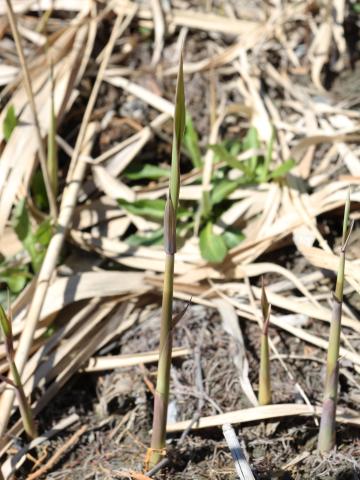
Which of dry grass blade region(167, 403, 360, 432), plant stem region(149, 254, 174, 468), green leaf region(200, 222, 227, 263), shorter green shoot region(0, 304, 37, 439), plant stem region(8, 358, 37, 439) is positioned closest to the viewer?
plant stem region(149, 254, 174, 468)

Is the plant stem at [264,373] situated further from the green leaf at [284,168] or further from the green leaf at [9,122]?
the green leaf at [9,122]

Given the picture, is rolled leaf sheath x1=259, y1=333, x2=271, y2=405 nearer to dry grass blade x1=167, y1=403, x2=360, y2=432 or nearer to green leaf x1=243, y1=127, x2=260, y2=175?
dry grass blade x1=167, y1=403, x2=360, y2=432

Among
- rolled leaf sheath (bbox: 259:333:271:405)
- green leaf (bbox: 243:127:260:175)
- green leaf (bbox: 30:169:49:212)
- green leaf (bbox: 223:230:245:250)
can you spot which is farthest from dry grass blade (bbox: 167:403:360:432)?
green leaf (bbox: 30:169:49:212)

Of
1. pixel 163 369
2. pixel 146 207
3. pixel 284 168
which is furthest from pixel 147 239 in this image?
pixel 163 369

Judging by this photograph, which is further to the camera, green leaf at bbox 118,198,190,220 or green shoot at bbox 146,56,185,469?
green leaf at bbox 118,198,190,220

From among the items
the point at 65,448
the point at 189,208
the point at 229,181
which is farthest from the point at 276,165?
the point at 65,448

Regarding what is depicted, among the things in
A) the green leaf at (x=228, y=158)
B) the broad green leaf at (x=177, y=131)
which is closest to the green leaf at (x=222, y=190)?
the green leaf at (x=228, y=158)
